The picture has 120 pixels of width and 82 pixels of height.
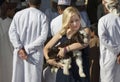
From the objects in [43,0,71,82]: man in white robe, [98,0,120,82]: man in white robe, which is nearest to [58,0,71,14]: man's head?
[43,0,71,82]: man in white robe

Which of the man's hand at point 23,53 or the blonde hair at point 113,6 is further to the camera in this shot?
the man's hand at point 23,53

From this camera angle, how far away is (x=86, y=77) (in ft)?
20.5

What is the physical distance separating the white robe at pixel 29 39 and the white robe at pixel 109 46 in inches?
32.2

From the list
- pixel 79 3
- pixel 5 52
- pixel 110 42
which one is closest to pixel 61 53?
pixel 110 42

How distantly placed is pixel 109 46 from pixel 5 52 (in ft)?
6.02

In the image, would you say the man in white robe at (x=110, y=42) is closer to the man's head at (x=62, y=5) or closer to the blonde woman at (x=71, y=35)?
the man's head at (x=62, y=5)

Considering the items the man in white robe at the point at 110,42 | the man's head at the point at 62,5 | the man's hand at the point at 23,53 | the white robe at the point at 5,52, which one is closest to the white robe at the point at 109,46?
the man in white robe at the point at 110,42

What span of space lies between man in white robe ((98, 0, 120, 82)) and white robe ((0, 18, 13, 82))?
160 cm

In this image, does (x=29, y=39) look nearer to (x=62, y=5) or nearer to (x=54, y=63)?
(x=62, y=5)

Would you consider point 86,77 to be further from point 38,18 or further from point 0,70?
point 0,70

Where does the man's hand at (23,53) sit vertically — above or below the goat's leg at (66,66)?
below

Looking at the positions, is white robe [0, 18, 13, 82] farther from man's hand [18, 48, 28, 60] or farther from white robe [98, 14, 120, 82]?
white robe [98, 14, 120, 82]

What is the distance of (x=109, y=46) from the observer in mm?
7199

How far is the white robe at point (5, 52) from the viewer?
8.04 m
